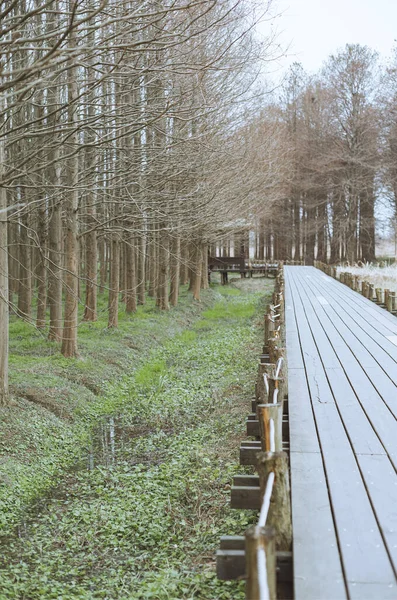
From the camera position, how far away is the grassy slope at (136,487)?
17.6 ft

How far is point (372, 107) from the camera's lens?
42.6 m

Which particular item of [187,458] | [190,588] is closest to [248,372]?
[187,458]

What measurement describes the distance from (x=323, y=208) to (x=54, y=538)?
49.3 m

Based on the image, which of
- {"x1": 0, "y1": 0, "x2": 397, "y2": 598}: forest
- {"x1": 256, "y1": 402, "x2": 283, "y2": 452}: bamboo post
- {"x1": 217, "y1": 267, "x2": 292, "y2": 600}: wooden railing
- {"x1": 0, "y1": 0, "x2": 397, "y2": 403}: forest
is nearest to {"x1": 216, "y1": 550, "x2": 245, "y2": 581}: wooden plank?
{"x1": 217, "y1": 267, "x2": 292, "y2": 600}: wooden railing

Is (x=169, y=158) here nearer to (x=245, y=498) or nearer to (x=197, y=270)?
(x=245, y=498)

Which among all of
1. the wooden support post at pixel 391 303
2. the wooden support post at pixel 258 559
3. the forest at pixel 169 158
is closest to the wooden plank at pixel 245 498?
the wooden support post at pixel 258 559

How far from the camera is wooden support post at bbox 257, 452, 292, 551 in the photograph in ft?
12.0

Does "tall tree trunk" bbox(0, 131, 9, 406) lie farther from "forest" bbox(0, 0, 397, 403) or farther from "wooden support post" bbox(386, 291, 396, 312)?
"wooden support post" bbox(386, 291, 396, 312)

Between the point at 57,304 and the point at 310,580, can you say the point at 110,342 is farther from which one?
the point at 310,580

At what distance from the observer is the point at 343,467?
203 inches

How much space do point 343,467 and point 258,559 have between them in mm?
2613

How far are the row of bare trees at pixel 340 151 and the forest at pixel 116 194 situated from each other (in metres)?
2.91

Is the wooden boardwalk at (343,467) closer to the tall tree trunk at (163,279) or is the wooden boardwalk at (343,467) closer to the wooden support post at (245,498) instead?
the wooden support post at (245,498)

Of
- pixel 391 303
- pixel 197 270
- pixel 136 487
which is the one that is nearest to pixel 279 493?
pixel 136 487
